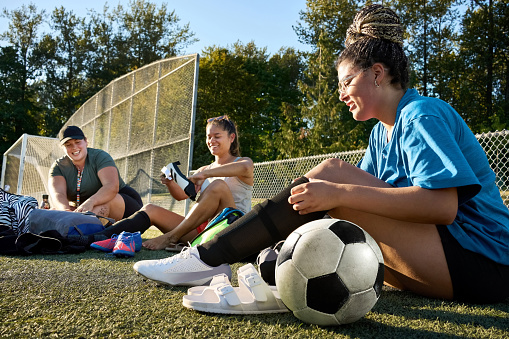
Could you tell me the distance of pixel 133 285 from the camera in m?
2.25

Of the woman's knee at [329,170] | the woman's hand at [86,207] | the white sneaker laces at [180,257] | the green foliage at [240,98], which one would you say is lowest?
the woman's hand at [86,207]

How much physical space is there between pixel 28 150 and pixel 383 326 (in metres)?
15.5

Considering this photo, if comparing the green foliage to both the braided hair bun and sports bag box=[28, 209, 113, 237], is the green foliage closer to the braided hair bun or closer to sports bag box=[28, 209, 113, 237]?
sports bag box=[28, 209, 113, 237]

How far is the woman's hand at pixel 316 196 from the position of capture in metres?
1.67

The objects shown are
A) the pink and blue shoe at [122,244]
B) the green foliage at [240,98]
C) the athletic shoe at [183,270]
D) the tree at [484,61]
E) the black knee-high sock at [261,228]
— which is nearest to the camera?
the black knee-high sock at [261,228]

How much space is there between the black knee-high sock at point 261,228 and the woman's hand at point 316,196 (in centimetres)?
8

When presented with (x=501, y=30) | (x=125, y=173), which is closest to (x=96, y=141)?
(x=125, y=173)

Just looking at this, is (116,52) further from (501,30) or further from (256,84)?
(501,30)

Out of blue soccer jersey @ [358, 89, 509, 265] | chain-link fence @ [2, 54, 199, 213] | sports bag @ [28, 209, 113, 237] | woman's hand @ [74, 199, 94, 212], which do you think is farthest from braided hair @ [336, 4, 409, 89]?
chain-link fence @ [2, 54, 199, 213]

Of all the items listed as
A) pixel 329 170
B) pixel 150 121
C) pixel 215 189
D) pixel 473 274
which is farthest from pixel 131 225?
pixel 150 121

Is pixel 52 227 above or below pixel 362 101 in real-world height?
below

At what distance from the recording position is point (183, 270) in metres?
2.10

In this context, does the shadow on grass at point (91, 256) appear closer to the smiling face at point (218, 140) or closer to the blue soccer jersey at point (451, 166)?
the smiling face at point (218, 140)

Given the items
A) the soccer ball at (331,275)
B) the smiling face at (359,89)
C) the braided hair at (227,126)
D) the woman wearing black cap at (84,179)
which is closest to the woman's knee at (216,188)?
the braided hair at (227,126)
